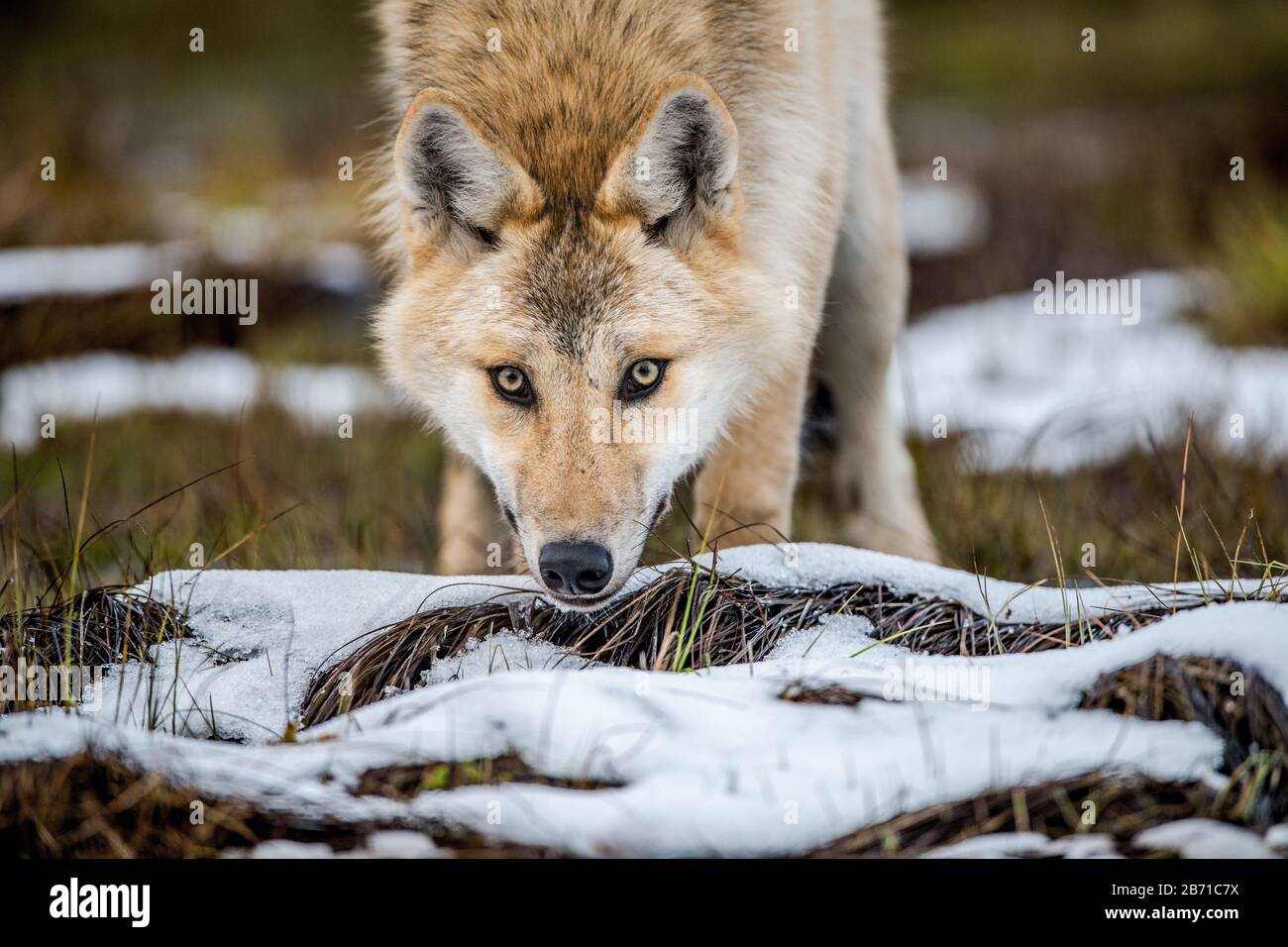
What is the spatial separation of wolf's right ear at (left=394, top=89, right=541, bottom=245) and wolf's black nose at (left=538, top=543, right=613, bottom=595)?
1.07 m

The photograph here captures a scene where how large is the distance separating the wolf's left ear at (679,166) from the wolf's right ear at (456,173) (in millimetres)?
270

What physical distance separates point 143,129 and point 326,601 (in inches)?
570

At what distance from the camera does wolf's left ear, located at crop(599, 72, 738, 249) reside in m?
3.09

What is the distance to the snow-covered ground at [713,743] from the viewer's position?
6.73 ft

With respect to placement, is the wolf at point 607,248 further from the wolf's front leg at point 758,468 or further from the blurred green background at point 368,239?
the blurred green background at point 368,239

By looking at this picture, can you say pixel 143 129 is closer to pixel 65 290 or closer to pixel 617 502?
pixel 65 290

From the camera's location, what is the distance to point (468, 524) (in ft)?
15.6

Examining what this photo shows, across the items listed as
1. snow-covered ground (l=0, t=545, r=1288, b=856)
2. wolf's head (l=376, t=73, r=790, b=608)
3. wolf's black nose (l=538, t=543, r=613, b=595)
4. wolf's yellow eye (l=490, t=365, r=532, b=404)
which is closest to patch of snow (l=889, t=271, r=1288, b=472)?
wolf's head (l=376, t=73, r=790, b=608)

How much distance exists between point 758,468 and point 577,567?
123cm

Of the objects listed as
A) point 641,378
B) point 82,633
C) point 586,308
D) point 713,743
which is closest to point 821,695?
point 713,743

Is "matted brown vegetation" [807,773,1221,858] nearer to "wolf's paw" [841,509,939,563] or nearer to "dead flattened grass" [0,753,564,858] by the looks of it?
"dead flattened grass" [0,753,564,858]

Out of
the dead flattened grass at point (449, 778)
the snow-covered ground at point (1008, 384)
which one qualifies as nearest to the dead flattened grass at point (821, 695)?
the dead flattened grass at point (449, 778)

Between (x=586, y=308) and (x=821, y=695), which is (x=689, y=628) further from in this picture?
(x=586, y=308)
